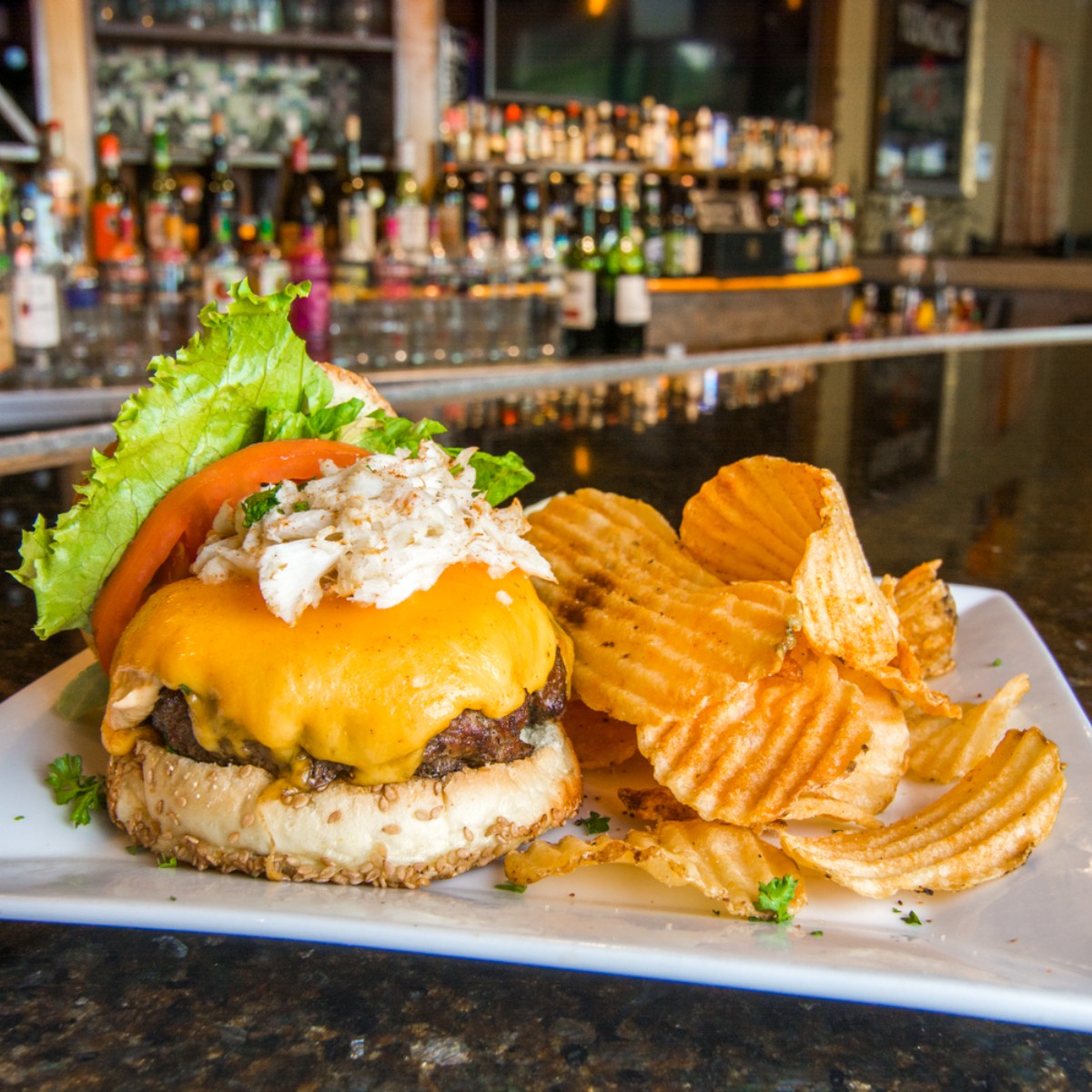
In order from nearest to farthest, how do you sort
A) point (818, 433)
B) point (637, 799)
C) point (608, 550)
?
point (637, 799)
point (608, 550)
point (818, 433)

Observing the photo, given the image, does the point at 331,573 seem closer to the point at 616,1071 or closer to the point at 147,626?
the point at 147,626

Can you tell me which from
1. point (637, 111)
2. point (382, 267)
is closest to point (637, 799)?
point (382, 267)

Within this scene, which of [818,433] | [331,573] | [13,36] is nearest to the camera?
[331,573]

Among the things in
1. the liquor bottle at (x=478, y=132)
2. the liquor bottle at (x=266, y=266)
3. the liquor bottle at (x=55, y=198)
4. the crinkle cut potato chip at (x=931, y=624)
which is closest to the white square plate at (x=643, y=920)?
the crinkle cut potato chip at (x=931, y=624)

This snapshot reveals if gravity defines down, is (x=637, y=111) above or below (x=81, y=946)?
above

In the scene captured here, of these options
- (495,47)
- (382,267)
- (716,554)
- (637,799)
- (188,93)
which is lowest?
(637,799)

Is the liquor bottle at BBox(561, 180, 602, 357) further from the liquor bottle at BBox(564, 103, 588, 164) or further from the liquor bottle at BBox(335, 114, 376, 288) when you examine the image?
the liquor bottle at BBox(335, 114, 376, 288)
